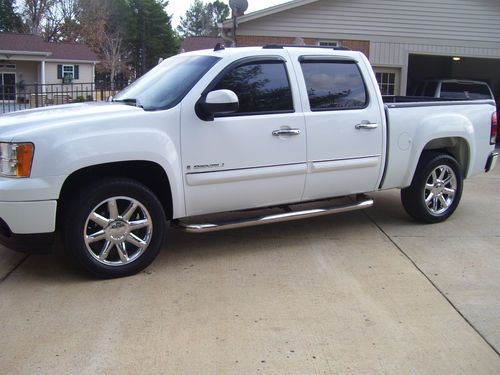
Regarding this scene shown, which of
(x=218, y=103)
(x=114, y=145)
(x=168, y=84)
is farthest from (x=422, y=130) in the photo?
(x=114, y=145)

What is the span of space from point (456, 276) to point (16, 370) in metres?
3.61

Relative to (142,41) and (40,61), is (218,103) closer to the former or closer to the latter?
(40,61)

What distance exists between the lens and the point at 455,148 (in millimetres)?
6793

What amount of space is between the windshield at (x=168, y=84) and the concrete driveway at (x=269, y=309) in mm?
1479

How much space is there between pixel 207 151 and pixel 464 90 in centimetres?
1054

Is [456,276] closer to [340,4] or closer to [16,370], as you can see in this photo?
[16,370]

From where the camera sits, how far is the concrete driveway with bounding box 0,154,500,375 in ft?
11.3

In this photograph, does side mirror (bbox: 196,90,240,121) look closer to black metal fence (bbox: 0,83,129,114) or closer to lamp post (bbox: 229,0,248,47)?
black metal fence (bbox: 0,83,129,114)

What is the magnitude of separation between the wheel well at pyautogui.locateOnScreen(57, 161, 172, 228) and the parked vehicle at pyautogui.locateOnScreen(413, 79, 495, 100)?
1006cm

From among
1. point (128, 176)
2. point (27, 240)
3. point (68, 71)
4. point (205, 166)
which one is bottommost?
point (27, 240)

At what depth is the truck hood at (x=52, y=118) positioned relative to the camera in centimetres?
435

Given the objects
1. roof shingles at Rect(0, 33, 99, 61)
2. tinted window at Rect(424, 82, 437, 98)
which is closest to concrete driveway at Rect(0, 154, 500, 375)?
tinted window at Rect(424, 82, 437, 98)

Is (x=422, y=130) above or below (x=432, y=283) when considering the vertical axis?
above

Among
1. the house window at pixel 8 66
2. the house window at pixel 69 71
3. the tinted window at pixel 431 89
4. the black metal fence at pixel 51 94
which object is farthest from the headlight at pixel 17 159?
the house window at pixel 69 71
